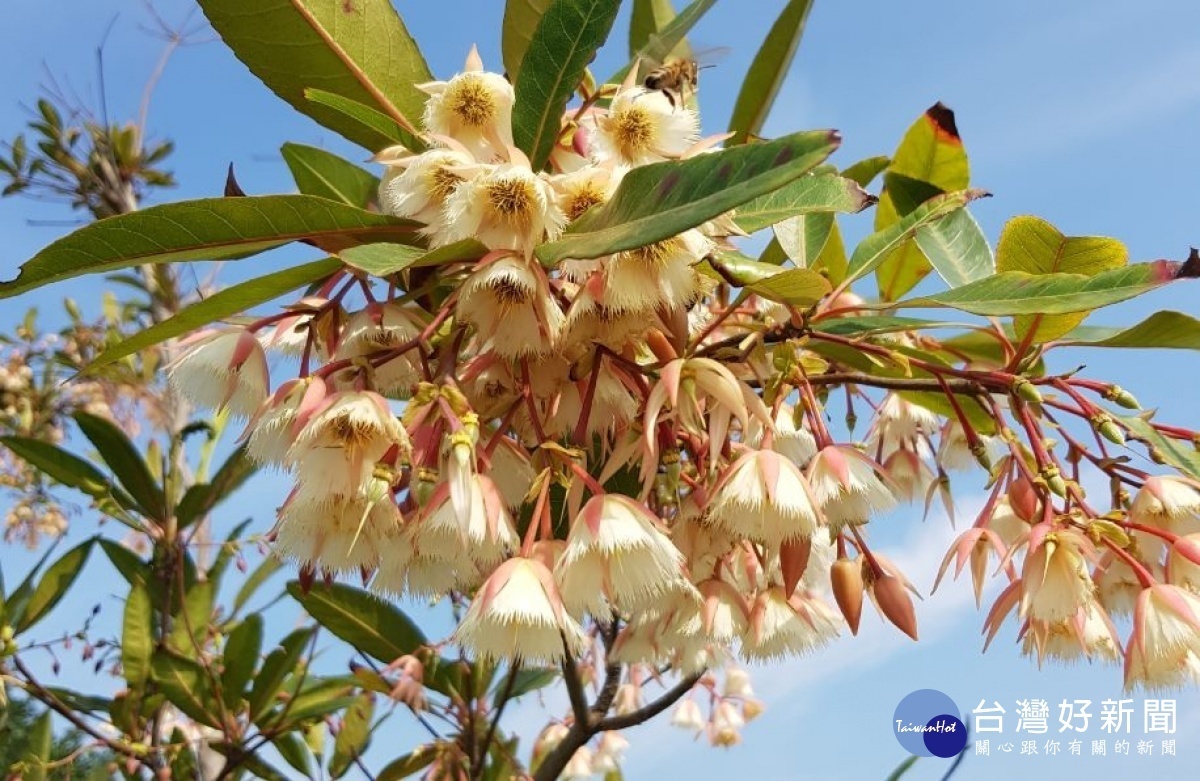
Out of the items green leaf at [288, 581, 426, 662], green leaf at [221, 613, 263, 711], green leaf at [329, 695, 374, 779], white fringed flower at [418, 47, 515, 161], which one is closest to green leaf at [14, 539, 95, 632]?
green leaf at [221, 613, 263, 711]

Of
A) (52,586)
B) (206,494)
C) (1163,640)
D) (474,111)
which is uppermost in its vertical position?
(206,494)

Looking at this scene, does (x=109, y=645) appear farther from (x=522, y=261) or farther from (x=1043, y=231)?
(x=1043, y=231)

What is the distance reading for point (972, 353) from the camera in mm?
1533

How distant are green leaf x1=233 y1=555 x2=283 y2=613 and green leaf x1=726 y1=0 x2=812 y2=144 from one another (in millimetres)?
2449

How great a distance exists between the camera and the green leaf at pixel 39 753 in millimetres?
2754

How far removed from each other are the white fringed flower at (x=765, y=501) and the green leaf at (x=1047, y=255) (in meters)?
0.42

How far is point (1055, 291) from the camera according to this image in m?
1.00

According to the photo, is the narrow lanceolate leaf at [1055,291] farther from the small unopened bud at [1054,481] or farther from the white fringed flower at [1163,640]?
the white fringed flower at [1163,640]

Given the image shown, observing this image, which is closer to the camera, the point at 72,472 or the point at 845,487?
the point at 845,487

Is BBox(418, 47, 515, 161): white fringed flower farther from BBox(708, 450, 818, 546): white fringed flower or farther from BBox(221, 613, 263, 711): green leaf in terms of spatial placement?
BBox(221, 613, 263, 711): green leaf

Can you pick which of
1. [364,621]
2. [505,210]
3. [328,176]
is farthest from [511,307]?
[364,621]

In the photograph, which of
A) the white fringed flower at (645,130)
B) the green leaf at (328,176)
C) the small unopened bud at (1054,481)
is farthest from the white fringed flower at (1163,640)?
the green leaf at (328,176)

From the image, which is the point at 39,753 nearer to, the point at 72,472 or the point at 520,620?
the point at 72,472

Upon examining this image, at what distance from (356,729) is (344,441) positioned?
6.93ft
